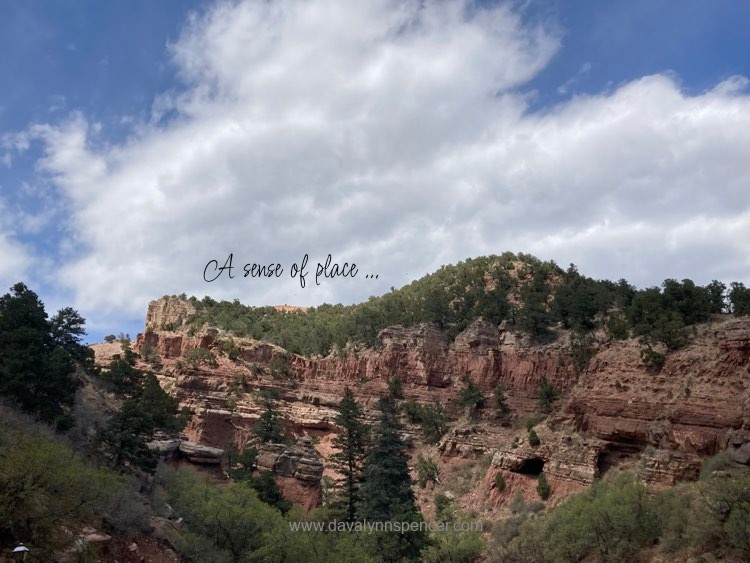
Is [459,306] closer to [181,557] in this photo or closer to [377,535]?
[377,535]

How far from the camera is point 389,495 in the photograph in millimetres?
36375

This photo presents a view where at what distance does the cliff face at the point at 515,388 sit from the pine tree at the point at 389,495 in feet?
51.9

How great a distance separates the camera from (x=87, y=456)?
30281 millimetres

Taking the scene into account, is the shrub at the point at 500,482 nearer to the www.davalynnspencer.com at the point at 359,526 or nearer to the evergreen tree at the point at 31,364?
the www.davalynnspencer.com at the point at 359,526

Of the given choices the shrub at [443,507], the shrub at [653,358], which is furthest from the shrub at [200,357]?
the shrub at [653,358]

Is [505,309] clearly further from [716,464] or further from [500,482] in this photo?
[716,464]

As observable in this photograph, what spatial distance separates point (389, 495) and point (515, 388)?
3228 centimetres

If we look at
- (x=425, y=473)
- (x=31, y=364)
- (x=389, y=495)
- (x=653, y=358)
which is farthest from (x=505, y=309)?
(x=31, y=364)

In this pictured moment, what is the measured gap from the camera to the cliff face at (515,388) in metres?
42.5

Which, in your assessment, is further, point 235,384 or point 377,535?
point 235,384

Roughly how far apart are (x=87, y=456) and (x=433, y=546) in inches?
772

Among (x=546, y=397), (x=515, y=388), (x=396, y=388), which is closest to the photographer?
(x=546, y=397)

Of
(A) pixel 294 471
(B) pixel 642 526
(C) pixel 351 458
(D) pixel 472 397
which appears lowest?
(B) pixel 642 526

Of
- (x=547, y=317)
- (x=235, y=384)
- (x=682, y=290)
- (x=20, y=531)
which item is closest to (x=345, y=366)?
(x=235, y=384)
